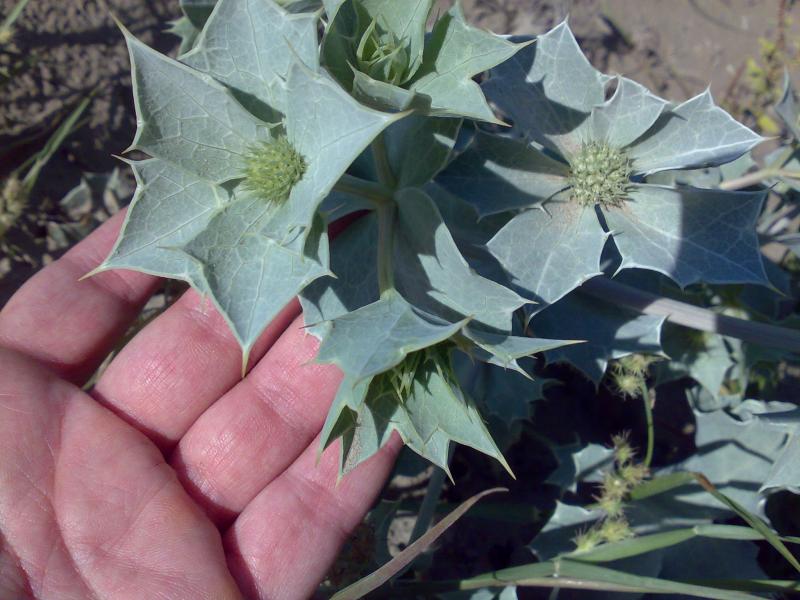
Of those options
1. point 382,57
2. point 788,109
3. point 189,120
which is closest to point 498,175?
point 382,57

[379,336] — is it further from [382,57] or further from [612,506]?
[612,506]

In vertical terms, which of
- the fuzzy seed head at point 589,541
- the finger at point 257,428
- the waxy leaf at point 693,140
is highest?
the waxy leaf at point 693,140

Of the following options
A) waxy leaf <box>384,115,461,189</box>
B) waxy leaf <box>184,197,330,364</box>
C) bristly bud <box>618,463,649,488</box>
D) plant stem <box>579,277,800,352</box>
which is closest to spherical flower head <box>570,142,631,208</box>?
plant stem <box>579,277,800,352</box>

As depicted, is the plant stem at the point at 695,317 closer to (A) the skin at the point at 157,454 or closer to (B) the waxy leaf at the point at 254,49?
(A) the skin at the point at 157,454

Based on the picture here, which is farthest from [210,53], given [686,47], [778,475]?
[686,47]

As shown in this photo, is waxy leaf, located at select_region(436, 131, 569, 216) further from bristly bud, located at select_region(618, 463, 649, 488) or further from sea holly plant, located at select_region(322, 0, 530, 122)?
bristly bud, located at select_region(618, 463, 649, 488)

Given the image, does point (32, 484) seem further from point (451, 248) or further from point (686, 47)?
point (686, 47)

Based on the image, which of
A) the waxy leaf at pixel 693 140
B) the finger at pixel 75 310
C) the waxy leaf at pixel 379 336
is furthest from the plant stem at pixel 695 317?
the finger at pixel 75 310
